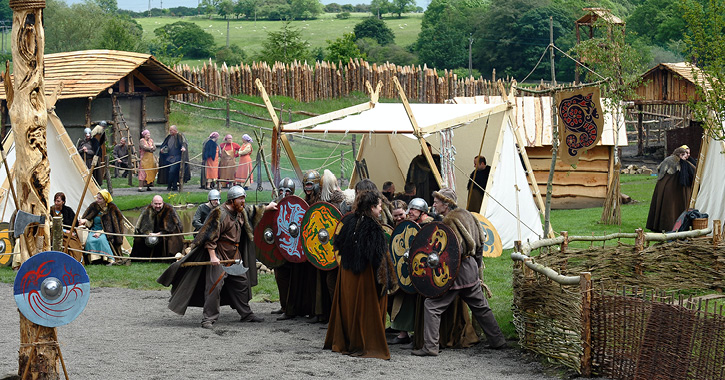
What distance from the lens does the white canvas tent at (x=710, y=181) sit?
14.5m

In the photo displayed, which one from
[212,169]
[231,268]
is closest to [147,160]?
[212,169]

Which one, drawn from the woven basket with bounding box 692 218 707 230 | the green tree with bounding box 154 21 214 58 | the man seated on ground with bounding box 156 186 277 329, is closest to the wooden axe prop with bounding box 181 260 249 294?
the man seated on ground with bounding box 156 186 277 329

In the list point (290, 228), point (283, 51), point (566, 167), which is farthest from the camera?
point (283, 51)

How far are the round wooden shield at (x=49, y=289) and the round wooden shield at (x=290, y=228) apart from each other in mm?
3397

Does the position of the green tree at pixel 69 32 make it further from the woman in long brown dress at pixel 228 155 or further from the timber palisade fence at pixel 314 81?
the woman in long brown dress at pixel 228 155

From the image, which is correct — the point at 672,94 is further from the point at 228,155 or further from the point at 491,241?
the point at 491,241

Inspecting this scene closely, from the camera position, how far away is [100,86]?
20531 mm

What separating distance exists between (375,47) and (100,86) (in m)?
39.5

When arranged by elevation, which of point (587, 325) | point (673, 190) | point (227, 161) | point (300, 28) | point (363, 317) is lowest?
point (363, 317)

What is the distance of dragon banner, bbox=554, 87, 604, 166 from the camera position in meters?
12.1

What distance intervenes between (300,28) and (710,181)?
228 feet

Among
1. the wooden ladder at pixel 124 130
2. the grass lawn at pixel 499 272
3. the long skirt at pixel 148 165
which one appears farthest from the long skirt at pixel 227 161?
the grass lawn at pixel 499 272

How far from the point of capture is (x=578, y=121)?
40.3 feet

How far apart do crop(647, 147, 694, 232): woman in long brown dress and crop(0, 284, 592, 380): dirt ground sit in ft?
24.5
